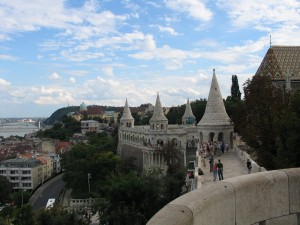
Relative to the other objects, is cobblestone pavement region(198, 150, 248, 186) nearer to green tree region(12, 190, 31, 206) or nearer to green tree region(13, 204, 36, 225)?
green tree region(13, 204, 36, 225)

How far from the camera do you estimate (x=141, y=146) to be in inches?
1800

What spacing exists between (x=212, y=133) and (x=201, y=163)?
703cm

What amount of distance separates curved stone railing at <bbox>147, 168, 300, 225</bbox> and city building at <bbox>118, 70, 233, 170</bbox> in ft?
64.8

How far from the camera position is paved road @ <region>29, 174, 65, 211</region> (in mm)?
43838

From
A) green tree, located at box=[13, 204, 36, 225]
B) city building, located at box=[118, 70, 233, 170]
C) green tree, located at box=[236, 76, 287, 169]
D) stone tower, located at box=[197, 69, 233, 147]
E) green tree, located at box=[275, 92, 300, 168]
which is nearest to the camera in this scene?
green tree, located at box=[275, 92, 300, 168]

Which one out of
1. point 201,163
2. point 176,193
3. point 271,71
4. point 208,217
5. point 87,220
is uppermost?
point 271,71

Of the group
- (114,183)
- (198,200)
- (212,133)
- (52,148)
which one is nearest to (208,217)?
(198,200)

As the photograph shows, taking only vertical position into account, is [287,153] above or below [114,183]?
above

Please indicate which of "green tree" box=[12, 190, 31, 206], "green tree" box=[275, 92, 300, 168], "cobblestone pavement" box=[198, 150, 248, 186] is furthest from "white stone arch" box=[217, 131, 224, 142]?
"green tree" box=[12, 190, 31, 206]

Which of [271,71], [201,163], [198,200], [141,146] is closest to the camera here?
[198,200]

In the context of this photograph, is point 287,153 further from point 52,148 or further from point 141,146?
point 52,148

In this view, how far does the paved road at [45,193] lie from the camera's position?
43.8 meters

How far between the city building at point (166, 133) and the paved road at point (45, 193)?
373 inches

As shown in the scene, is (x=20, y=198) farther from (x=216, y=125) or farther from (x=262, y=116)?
(x=262, y=116)
